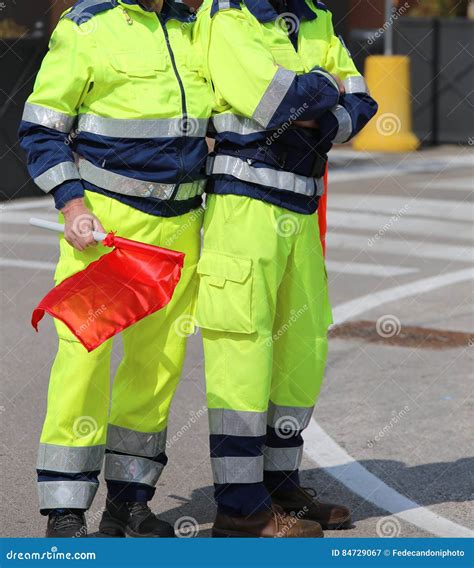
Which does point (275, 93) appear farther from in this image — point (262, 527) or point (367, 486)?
point (367, 486)

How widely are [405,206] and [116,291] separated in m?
9.62

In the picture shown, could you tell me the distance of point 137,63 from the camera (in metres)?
4.66

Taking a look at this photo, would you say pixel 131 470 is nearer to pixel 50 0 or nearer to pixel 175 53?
pixel 175 53

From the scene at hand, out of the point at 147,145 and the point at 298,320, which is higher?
the point at 147,145

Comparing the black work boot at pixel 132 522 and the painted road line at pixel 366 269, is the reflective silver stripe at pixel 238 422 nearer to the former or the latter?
the black work boot at pixel 132 522

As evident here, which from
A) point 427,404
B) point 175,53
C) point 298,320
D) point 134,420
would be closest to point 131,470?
point 134,420

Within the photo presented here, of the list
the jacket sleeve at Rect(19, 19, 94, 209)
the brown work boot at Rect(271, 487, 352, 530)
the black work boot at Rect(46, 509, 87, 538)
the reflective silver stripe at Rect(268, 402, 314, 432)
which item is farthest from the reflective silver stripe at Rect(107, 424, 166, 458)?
the jacket sleeve at Rect(19, 19, 94, 209)

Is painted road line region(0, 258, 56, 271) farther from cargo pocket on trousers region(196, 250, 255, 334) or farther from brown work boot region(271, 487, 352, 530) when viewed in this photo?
cargo pocket on trousers region(196, 250, 255, 334)

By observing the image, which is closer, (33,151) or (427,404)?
(33,151)

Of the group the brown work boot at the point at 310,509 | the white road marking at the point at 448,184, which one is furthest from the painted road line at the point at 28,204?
the brown work boot at the point at 310,509

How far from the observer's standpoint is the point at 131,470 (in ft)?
16.4

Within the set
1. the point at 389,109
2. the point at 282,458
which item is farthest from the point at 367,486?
the point at 389,109
